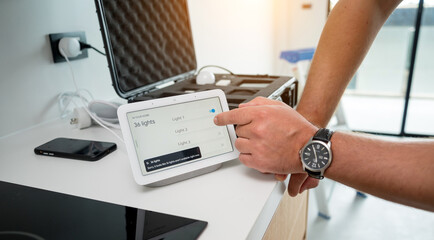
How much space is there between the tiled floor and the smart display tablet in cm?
126

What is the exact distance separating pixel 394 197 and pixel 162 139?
40cm

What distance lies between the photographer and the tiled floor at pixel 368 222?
1606 mm

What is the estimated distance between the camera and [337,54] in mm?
789

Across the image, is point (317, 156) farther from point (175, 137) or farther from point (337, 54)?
point (337, 54)

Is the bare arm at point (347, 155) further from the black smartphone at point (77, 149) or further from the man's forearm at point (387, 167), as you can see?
the black smartphone at point (77, 149)

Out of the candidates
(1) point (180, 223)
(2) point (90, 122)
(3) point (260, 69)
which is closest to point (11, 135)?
(2) point (90, 122)

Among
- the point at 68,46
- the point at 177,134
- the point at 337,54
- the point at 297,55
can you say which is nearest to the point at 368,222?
the point at 297,55

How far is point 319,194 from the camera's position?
171 cm

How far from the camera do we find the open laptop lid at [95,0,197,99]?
0.72 metres

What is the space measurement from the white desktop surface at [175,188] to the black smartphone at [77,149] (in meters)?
0.01

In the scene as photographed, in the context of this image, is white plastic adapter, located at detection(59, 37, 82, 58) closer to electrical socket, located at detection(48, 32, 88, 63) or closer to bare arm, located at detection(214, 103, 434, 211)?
electrical socket, located at detection(48, 32, 88, 63)

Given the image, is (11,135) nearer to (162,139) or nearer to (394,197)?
(162,139)

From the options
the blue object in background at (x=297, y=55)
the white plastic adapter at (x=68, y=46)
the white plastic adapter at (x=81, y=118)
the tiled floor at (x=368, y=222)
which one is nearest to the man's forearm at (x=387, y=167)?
the white plastic adapter at (x=81, y=118)

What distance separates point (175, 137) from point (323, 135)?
27cm
